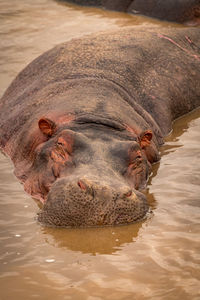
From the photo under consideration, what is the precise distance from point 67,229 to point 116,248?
466 mm

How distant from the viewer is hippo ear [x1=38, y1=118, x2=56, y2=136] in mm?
Answer: 6656

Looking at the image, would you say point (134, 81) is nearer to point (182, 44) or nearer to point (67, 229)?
point (182, 44)

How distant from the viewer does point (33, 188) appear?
21.3 feet

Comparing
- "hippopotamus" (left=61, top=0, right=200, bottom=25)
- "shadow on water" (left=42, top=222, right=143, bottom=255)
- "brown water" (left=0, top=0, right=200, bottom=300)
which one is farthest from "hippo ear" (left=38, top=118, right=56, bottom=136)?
"hippopotamus" (left=61, top=0, right=200, bottom=25)

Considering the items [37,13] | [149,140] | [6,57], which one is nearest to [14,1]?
[37,13]

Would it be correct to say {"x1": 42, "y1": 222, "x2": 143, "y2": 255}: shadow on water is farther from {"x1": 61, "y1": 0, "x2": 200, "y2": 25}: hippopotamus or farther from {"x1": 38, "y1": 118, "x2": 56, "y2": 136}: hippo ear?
{"x1": 61, "y1": 0, "x2": 200, "y2": 25}: hippopotamus

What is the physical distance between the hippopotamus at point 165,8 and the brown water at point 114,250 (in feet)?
22.7

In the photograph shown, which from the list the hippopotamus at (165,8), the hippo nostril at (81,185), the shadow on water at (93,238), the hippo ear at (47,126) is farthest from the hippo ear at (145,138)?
the hippopotamus at (165,8)

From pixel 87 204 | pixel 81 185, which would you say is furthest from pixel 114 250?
pixel 81 185

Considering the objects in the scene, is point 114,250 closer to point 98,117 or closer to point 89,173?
point 89,173

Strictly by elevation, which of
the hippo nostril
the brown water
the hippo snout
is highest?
the hippo nostril

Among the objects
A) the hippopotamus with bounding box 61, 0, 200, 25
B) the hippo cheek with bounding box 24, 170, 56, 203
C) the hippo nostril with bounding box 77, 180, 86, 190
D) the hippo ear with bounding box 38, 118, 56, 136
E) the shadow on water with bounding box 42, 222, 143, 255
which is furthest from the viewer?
the hippopotamus with bounding box 61, 0, 200, 25

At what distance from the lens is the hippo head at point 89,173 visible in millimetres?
5605

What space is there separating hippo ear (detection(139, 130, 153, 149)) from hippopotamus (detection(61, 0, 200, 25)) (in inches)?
313
